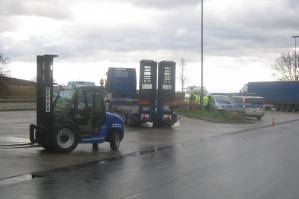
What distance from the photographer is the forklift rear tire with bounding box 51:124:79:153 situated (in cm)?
1581

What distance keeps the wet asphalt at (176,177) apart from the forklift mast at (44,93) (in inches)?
87.2

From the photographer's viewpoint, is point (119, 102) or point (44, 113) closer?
point (44, 113)

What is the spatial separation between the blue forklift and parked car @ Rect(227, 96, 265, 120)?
26.0 meters

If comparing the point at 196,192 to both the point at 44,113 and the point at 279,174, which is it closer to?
the point at 279,174

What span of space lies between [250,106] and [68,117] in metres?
28.1

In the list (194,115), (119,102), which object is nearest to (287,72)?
(194,115)

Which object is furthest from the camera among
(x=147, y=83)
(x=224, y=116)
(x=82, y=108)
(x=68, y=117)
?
(x=224, y=116)

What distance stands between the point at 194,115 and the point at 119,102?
414 inches

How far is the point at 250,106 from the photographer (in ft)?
141

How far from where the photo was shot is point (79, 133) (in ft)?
54.0

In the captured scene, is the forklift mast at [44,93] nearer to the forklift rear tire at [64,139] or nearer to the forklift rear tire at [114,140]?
the forklift rear tire at [64,139]

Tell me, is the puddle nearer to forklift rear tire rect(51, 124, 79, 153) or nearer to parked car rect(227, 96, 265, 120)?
forklift rear tire rect(51, 124, 79, 153)

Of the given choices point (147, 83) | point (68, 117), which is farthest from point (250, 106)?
point (68, 117)

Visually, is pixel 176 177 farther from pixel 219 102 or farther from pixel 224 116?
pixel 219 102
